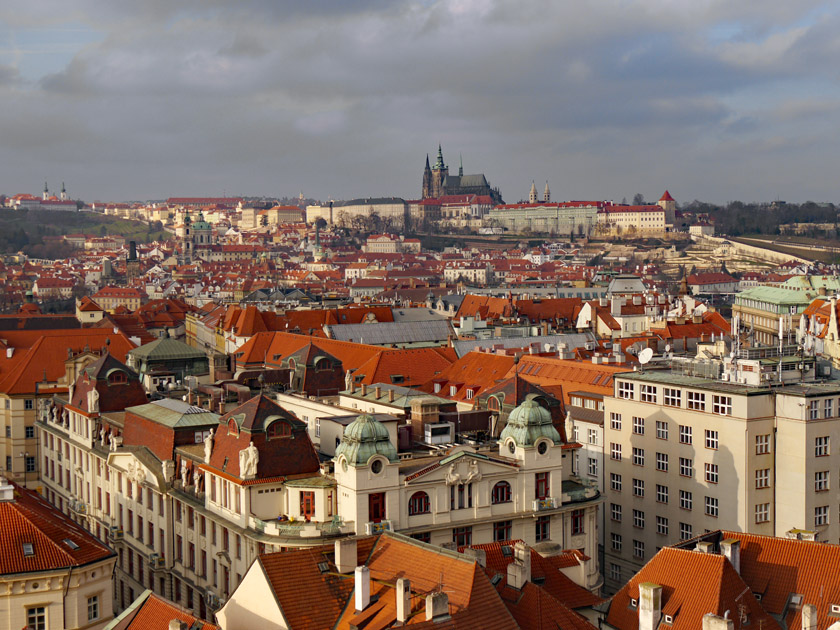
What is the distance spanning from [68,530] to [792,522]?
29009mm

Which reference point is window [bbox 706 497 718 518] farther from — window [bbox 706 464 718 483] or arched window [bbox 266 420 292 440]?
arched window [bbox 266 420 292 440]

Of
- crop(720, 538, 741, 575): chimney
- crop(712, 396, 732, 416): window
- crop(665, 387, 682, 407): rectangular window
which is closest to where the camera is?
crop(720, 538, 741, 575): chimney

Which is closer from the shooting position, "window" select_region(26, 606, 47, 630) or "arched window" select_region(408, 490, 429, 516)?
"window" select_region(26, 606, 47, 630)

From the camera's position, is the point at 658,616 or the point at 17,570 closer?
the point at 658,616

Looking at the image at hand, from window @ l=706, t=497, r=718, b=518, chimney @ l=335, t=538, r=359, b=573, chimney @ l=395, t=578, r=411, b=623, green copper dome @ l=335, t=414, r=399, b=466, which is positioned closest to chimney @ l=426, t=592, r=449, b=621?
chimney @ l=395, t=578, r=411, b=623

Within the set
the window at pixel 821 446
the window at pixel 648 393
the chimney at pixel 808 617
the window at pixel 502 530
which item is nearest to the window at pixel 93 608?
the window at pixel 502 530

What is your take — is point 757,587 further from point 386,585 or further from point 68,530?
point 68,530

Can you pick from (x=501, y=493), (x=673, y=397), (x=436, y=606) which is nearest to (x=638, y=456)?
(x=673, y=397)

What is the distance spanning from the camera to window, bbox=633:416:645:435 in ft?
167

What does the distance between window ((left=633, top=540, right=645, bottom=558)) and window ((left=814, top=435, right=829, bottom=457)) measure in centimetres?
933

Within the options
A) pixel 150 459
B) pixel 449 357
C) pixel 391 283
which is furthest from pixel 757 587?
pixel 391 283

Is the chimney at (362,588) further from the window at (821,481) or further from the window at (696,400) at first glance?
the window at (821,481)

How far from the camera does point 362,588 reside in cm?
2795

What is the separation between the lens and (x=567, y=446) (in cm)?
4466
